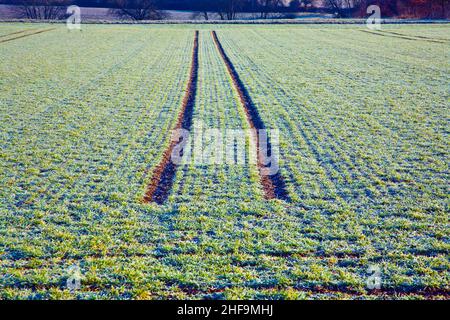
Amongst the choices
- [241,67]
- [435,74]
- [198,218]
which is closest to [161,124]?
[198,218]

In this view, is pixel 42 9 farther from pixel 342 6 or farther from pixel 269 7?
pixel 342 6

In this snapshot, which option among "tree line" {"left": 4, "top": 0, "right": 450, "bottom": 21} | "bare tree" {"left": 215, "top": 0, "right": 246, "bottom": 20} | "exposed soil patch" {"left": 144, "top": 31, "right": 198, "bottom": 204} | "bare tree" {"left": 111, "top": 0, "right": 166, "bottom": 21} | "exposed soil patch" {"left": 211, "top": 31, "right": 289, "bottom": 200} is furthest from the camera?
"bare tree" {"left": 215, "top": 0, "right": 246, "bottom": 20}

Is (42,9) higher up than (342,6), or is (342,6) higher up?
(42,9)

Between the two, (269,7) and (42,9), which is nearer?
(269,7)

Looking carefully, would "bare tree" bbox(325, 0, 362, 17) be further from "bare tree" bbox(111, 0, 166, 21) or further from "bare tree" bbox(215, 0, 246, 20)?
"bare tree" bbox(111, 0, 166, 21)

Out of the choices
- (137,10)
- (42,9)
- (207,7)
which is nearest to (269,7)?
(207,7)

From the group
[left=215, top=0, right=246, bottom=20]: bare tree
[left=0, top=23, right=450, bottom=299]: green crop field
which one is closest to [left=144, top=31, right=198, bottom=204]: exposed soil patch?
[left=0, top=23, right=450, bottom=299]: green crop field
